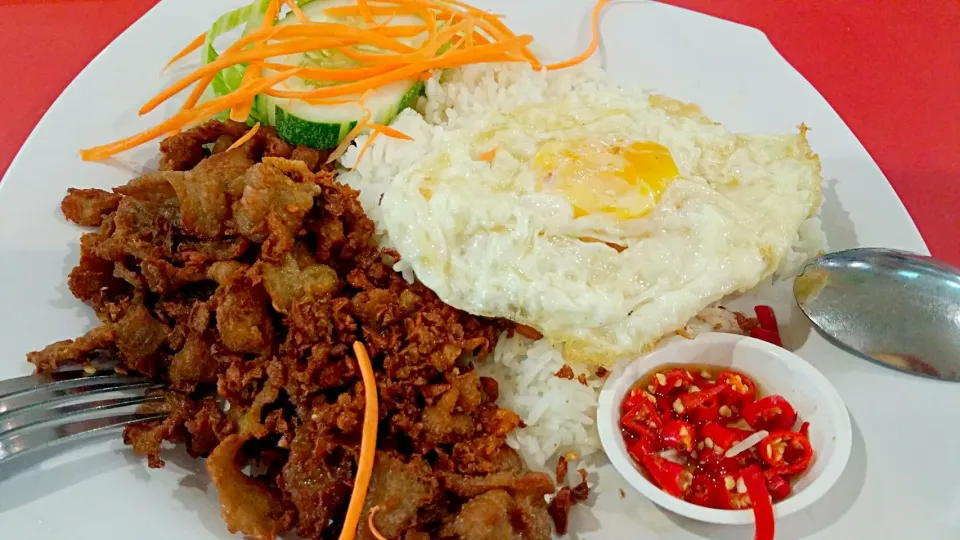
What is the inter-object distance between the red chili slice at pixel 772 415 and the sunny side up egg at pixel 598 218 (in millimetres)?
383

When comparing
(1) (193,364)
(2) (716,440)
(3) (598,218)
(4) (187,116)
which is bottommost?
(2) (716,440)

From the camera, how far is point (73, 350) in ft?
6.75

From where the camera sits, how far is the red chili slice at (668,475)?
205 centimetres

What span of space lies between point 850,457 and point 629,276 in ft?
3.02

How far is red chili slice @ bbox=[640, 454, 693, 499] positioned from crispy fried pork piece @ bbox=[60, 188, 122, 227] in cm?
209

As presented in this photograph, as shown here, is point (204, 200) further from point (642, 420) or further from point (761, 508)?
point (761, 508)

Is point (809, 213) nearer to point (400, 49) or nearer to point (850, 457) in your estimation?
point (850, 457)

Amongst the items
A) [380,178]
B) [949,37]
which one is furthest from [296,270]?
[949,37]

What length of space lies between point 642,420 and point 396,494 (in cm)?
85

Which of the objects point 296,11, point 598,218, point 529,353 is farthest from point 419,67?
point 529,353

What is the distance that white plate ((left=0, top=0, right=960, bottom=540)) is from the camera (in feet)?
6.47

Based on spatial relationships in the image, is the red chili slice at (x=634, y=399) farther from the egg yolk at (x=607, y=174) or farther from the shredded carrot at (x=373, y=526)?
the shredded carrot at (x=373, y=526)

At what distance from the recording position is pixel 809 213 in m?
2.52

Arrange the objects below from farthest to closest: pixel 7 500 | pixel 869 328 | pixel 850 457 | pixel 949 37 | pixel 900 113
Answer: pixel 949 37 → pixel 900 113 → pixel 869 328 → pixel 850 457 → pixel 7 500
